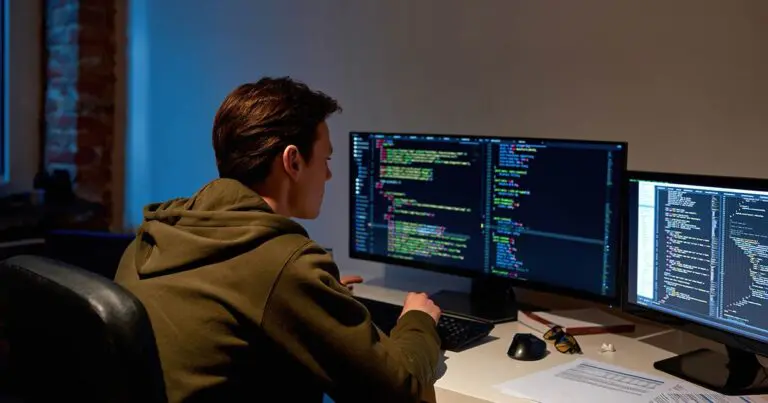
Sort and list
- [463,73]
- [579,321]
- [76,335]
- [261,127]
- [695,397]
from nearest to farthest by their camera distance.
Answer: [76,335] → [261,127] → [695,397] → [579,321] → [463,73]

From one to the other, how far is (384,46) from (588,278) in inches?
37.8

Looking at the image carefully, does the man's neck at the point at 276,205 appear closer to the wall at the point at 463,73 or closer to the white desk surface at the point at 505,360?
the white desk surface at the point at 505,360

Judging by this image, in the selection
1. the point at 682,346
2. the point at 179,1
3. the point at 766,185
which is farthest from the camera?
the point at 179,1

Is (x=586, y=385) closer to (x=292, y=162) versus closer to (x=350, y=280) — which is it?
(x=292, y=162)

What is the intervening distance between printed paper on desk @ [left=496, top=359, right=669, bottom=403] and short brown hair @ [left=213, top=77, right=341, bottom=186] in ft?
2.00

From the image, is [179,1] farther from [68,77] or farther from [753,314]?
[753,314]

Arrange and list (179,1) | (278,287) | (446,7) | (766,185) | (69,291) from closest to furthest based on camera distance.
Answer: (69,291) < (278,287) < (766,185) < (446,7) < (179,1)

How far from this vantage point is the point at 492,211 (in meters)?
2.06

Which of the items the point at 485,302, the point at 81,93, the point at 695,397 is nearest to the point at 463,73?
the point at 485,302

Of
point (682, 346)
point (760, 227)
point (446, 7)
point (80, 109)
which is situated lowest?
point (682, 346)

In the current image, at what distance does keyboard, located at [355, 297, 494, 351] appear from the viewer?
180 cm

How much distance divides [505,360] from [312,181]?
0.59 metres

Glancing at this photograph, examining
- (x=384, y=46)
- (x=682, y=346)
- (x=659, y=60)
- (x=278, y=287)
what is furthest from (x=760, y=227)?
(x=384, y=46)

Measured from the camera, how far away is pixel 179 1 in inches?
114
